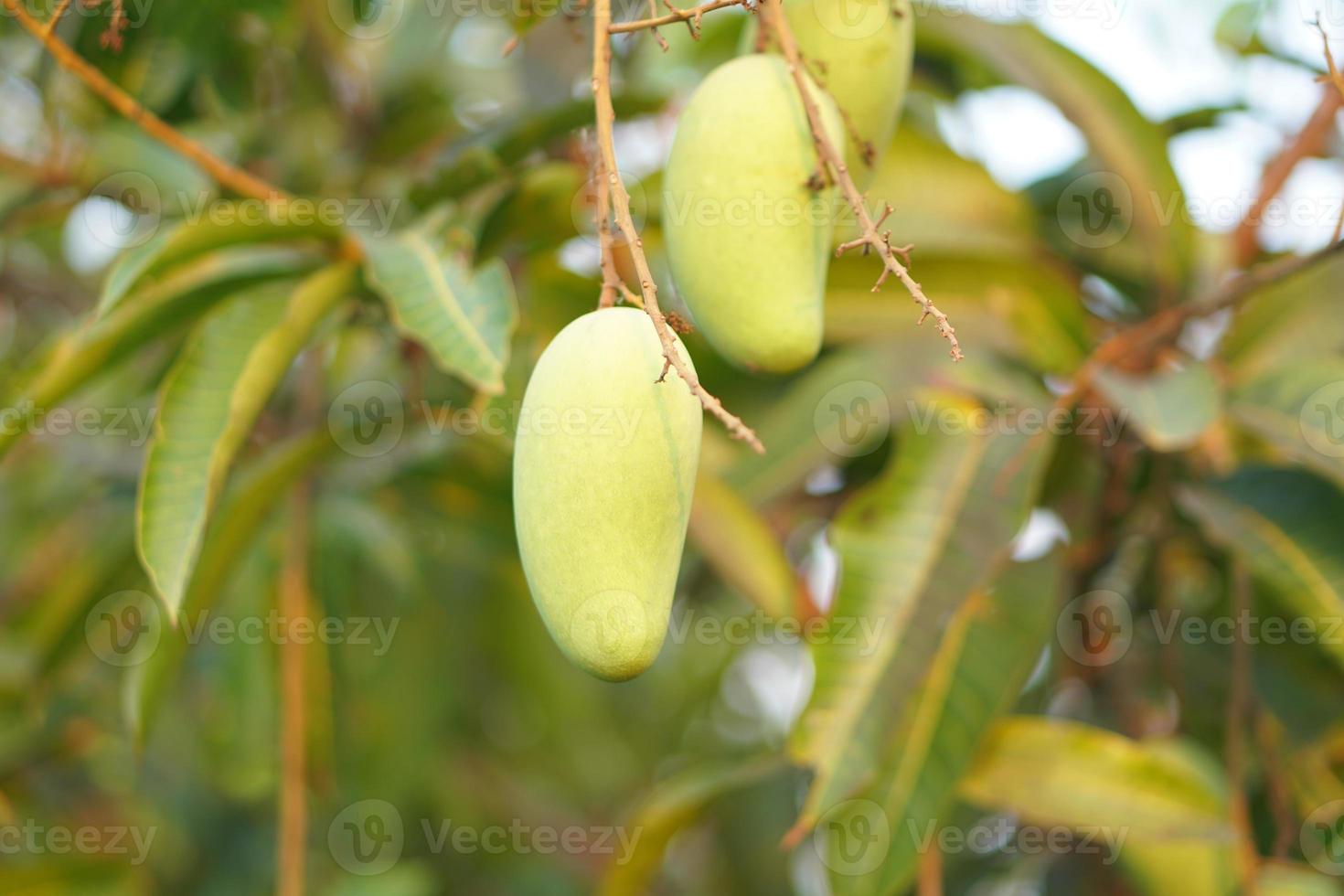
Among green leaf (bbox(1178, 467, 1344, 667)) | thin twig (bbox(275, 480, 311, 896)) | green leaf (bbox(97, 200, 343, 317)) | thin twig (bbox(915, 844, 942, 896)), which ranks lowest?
thin twig (bbox(275, 480, 311, 896))

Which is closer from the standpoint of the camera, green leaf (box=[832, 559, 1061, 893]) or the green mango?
the green mango

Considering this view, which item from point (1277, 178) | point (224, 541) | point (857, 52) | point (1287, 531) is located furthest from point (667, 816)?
point (1277, 178)

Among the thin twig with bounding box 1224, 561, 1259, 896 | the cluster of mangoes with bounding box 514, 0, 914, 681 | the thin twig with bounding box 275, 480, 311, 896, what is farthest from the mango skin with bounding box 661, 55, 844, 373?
the thin twig with bounding box 275, 480, 311, 896

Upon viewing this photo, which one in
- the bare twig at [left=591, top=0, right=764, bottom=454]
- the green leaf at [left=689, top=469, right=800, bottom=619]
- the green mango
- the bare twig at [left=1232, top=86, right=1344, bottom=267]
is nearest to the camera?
the bare twig at [left=591, top=0, right=764, bottom=454]

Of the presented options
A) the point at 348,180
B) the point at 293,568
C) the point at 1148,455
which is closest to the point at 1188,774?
the point at 1148,455

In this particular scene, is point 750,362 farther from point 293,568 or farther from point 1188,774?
point 293,568

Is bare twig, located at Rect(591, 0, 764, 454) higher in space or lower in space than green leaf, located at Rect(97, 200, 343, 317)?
higher

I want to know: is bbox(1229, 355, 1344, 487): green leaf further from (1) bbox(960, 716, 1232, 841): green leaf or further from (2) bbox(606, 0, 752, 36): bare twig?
(2) bbox(606, 0, 752, 36): bare twig

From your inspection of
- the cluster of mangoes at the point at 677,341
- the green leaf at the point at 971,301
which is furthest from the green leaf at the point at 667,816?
the cluster of mangoes at the point at 677,341

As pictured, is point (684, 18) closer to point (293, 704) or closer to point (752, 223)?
point (752, 223)
